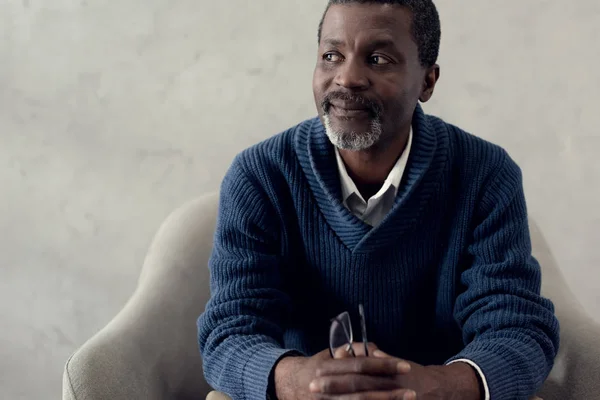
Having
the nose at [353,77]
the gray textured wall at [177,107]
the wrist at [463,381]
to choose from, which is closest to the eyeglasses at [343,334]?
the wrist at [463,381]

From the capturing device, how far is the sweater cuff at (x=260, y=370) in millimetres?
1102

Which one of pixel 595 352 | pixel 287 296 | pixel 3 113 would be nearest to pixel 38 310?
pixel 3 113

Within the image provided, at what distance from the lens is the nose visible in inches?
46.4

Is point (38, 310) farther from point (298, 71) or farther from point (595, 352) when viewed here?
point (595, 352)

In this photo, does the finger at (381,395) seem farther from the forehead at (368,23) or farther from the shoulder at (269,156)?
the forehead at (368,23)

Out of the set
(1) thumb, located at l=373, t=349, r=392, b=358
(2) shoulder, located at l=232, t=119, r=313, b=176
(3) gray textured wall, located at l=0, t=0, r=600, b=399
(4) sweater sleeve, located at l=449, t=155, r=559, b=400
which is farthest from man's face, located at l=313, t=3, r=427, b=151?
(3) gray textured wall, located at l=0, t=0, r=600, b=399

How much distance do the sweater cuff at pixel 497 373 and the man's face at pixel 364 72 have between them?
38 cm

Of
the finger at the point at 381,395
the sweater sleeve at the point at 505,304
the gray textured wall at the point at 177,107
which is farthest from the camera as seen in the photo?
the gray textured wall at the point at 177,107

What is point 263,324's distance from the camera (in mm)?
1229

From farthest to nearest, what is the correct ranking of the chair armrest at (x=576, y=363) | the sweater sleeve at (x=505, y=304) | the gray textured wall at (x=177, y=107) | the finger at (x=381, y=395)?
Result: the gray textured wall at (x=177, y=107) < the chair armrest at (x=576, y=363) < the sweater sleeve at (x=505, y=304) < the finger at (x=381, y=395)

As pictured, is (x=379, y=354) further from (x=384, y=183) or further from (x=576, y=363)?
(x=576, y=363)

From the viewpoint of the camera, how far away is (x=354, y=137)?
1210 mm

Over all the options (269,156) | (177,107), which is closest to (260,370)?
(269,156)

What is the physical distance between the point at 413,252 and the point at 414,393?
317mm
